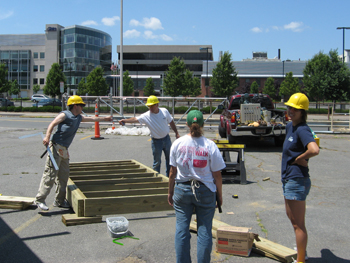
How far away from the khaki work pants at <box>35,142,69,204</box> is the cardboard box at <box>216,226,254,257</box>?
2.83 meters

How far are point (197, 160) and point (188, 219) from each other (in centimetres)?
58

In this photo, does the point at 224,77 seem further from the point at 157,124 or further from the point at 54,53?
the point at 54,53

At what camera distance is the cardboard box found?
399 cm

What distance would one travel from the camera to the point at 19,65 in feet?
307

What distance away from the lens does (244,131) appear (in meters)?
12.3

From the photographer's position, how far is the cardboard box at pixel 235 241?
3988 millimetres

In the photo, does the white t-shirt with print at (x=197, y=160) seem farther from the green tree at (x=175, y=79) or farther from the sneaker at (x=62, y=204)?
the green tree at (x=175, y=79)

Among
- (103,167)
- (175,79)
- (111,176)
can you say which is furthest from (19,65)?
(111,176)

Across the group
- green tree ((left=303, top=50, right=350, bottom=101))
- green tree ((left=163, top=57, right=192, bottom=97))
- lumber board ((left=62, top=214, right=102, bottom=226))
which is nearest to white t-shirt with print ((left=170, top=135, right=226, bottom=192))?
lumber board ((left=62, top=214, right=102, bottom=226))

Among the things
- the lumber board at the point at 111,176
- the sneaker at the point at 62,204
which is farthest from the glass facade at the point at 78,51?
the sneaker at the point at 62,204

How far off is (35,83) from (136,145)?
291ft

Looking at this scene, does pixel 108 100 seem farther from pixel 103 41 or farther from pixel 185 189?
pixel 103 41

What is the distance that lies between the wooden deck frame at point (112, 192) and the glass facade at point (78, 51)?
8093cm

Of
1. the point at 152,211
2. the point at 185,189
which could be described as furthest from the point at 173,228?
the point at 185,189
